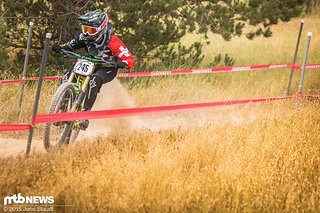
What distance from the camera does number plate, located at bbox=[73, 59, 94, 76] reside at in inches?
266

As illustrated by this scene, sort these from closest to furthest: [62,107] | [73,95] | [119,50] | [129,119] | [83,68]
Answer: [62,107] < [73,95] < [83,68] < [119,50] < [129,119]

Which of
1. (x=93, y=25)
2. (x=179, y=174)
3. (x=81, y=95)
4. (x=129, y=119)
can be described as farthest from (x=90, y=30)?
(x=179, y=174)

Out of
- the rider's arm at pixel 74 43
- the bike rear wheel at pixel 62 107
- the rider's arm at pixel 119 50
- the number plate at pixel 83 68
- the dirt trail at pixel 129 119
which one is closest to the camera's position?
the bike rear wheel at pixel 62 107

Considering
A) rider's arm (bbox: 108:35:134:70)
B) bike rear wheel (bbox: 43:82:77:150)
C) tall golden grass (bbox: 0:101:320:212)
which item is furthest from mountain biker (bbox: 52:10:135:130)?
tall golden grass (bbox: 0:101:320:212)

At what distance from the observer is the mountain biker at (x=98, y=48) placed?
6.79 meters

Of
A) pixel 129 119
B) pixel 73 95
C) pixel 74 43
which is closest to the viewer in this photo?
pixel 73 95

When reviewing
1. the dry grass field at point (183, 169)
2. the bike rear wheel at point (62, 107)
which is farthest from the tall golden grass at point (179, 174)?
the bike rear wheel at point (62, 107)

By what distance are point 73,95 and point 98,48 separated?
771mm

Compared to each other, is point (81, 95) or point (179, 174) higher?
point (81, 95)

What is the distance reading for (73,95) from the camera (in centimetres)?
661

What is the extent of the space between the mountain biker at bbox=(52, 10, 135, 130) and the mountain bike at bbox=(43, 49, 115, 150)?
0.26 ft

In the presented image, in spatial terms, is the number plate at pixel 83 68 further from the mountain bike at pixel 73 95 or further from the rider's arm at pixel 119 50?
the rider's arm at pixel 119 50

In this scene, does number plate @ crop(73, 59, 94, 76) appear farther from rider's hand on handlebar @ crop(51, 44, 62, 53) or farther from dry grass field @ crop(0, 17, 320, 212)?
dry grass field @ crop(0, 17, 320, 212)

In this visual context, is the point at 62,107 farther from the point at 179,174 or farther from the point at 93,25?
the point at 179,174
